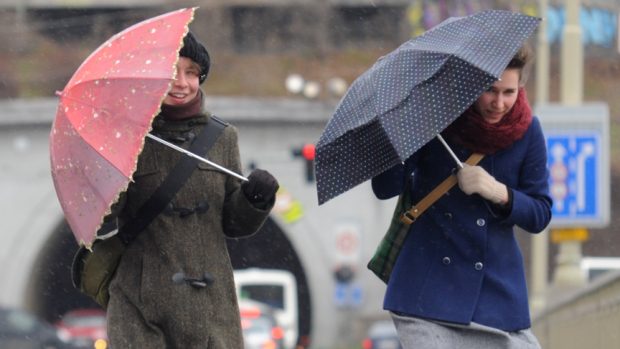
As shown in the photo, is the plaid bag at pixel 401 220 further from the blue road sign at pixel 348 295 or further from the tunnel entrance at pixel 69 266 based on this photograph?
the tunnel entrance at pixel 69 266

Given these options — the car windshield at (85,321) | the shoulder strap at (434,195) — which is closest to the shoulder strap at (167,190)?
the shoulder strap at (434,195)

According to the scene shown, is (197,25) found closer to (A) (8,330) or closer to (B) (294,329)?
(B) (294,329)

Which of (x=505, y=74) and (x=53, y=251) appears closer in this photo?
(x=505, y=74)

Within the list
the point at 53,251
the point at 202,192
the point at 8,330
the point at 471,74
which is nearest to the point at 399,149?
the point at 471,74

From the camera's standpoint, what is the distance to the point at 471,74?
19.3 feet

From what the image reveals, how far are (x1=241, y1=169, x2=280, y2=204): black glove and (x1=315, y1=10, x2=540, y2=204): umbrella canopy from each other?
0.33 metres

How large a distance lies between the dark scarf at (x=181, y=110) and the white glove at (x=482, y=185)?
1.11 metres

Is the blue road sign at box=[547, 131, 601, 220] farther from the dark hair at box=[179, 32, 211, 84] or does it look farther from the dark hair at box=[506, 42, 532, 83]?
the dark hair at box=[506, 42, 532, 83]

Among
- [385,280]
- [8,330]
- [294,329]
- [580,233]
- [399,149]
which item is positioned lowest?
[294,329]

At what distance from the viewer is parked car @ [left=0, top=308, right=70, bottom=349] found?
27.4m

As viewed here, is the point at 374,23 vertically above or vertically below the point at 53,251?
above

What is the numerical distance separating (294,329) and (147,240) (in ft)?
119

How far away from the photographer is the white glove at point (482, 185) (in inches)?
235

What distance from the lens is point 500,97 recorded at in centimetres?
598
